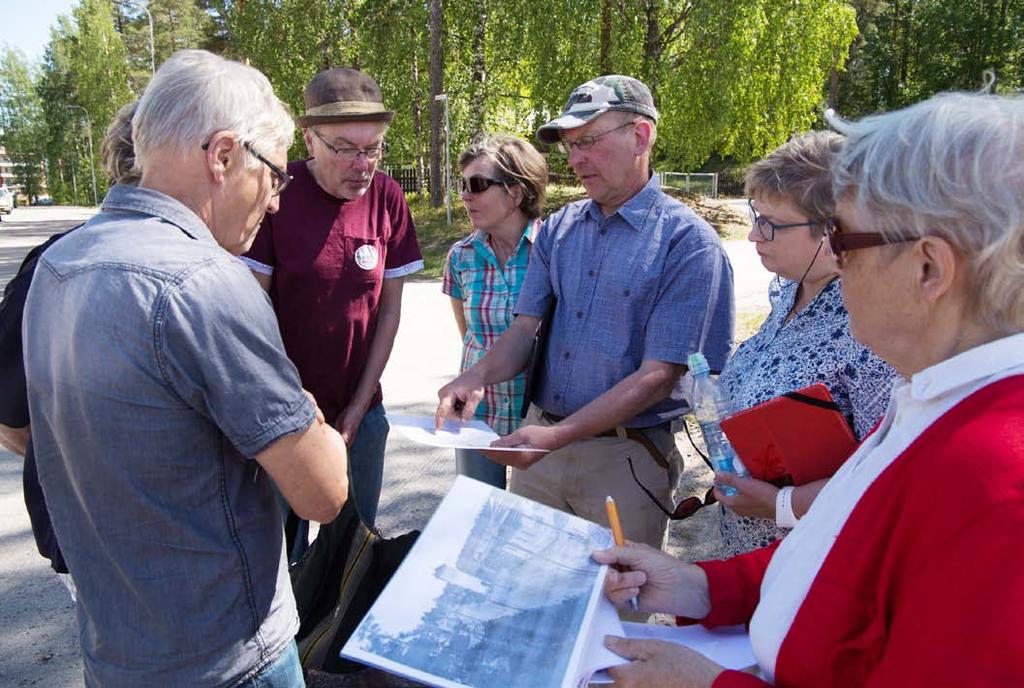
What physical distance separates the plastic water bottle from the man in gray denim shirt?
1009 mm

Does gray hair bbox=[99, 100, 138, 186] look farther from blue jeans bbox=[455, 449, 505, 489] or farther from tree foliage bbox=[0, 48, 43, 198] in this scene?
tree foliage bbox=[0, 48, 43, 198]

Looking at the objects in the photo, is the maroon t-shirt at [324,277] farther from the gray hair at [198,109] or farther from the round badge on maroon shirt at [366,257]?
the gray hair at [198,109]

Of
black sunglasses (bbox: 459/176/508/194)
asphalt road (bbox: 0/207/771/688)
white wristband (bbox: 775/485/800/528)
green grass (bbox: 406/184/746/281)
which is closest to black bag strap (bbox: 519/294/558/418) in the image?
black sunglasses (bbox: 459/176/508/194)

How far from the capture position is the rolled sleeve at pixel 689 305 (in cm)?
220

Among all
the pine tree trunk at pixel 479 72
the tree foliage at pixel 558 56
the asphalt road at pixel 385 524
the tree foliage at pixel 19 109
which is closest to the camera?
the asphalt road at pixel 385 524

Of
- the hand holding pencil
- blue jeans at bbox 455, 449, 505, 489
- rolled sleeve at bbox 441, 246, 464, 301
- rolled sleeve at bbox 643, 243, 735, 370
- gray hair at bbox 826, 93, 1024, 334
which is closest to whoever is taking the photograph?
gray hair at bbox 826, 93, 1024, 334

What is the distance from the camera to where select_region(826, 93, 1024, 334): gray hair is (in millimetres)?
944

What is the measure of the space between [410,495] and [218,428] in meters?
3.11

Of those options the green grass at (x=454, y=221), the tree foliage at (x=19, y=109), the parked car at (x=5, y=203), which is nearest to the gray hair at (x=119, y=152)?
the green grass at (x=454, y=221)

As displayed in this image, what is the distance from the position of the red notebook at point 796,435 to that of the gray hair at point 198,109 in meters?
1.21

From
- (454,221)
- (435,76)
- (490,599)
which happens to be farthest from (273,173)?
(454,221)

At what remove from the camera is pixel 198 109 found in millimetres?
1333

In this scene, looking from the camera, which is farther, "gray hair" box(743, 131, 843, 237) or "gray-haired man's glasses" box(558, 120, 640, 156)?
"gray-haired man's glasses" box(558, 120, 640, 156)

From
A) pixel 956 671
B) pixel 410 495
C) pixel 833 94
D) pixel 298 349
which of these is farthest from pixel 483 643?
pixel 833 94
